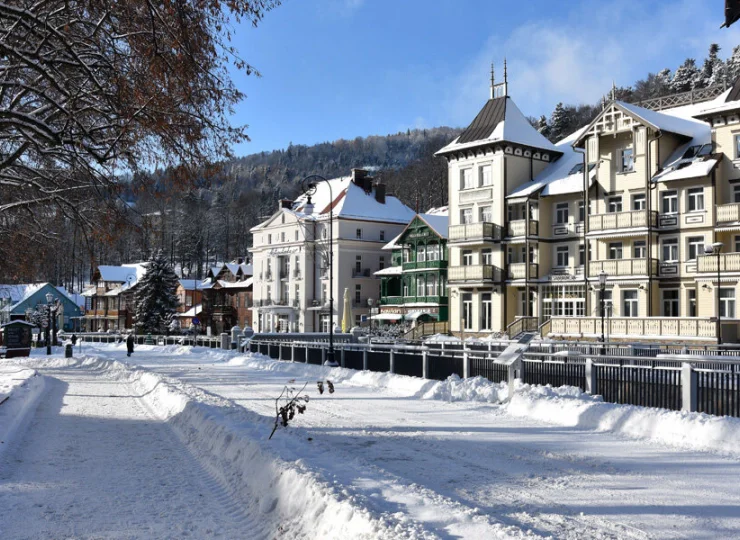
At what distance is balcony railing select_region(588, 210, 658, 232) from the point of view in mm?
41375

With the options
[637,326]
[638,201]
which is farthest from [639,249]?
[637,326]

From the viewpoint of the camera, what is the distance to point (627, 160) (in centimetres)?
4391

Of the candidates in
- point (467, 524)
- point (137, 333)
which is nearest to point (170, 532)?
point (467, 524)

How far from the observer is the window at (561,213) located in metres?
48.1

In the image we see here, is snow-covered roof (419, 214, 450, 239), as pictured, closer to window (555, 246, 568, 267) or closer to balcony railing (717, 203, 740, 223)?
window (555, 246, 568, 267)

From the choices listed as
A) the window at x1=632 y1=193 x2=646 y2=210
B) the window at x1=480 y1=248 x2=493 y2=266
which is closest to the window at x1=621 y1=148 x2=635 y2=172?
the window at x1=632 y1=193 x2=646 y2=210

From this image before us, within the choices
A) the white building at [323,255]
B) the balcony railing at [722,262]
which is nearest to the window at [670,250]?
the balcony railing at [722,262]

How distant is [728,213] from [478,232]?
16813 mm

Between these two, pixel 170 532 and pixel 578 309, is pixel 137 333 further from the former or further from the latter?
pixel 170 532

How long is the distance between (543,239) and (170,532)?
4339 cm

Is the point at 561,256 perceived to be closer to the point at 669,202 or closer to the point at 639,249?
the point at 639,249

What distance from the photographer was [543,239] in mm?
48344

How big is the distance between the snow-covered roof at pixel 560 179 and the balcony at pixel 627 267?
211 inches

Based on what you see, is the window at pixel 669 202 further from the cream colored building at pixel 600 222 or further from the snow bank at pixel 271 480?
the snow bank at pixel 271 480
